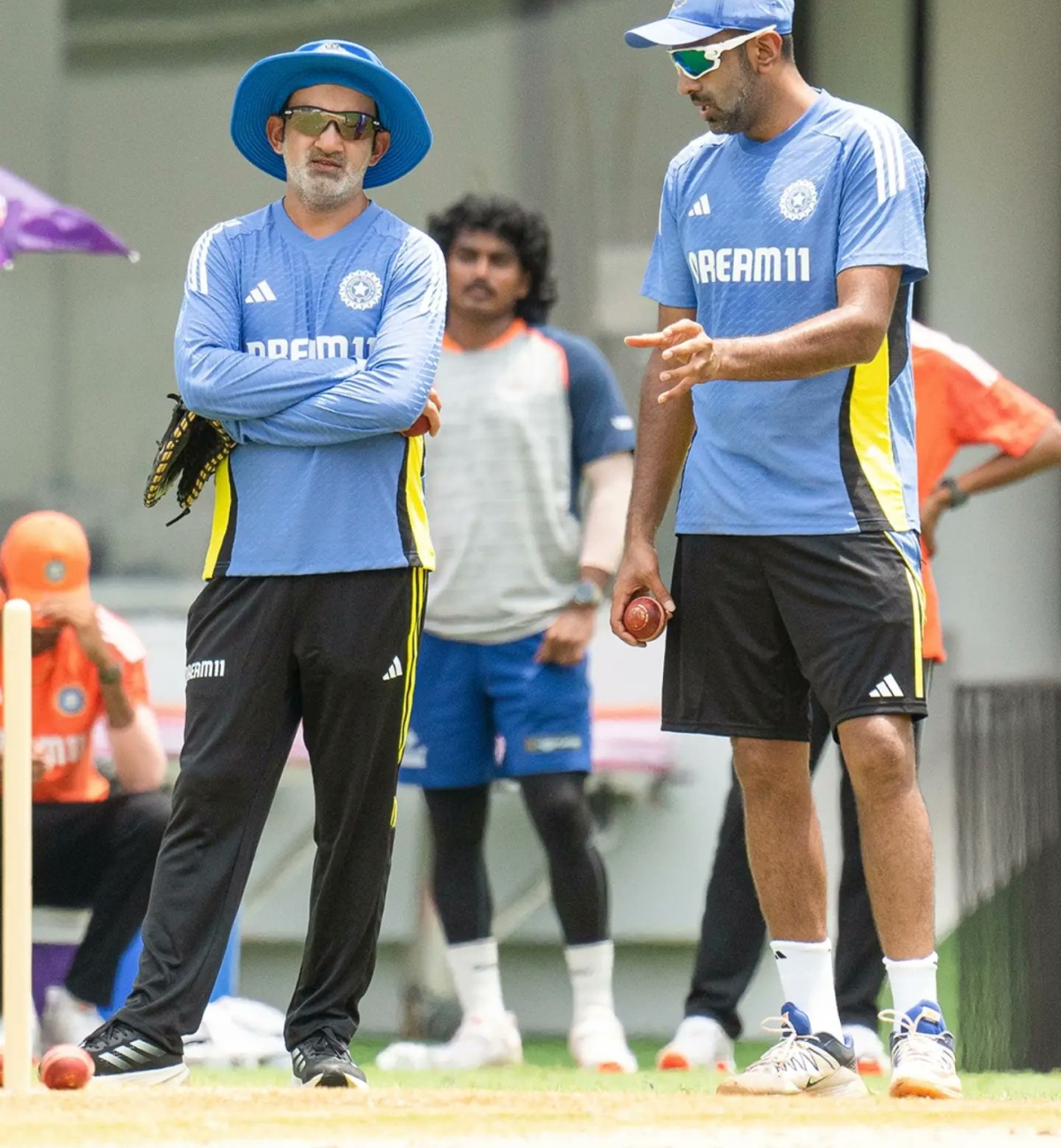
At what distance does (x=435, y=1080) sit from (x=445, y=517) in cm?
153

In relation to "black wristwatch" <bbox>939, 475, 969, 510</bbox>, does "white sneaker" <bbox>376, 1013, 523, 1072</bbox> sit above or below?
below

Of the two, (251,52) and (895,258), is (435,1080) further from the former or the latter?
(251,52)

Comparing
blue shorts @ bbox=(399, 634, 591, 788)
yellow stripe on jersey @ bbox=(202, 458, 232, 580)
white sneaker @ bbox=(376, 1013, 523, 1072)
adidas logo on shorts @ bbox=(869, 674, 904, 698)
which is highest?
yellow stripe on jersey @ bbox=(202, 458, 232, 580)

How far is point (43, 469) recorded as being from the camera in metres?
7.48

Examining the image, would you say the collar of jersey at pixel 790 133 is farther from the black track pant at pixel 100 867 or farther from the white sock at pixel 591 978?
the black track pant at pixel 100 867

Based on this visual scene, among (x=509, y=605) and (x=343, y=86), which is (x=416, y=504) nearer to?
(x=343, y=86)

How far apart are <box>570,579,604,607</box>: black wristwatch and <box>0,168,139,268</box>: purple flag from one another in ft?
5.31

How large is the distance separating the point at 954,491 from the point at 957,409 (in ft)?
0.72

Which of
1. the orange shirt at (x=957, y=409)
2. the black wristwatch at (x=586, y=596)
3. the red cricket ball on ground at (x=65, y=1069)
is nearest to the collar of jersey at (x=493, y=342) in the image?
the black wristwatch at (x=586, y=596)

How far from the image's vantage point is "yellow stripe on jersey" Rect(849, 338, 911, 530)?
4.39 meters

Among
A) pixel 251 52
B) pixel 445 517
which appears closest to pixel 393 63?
pixel 251 52

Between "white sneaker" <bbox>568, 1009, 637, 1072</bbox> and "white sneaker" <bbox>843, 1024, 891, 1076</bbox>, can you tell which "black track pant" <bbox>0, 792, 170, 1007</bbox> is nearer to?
"white sneaker" <bbox>568, 1009, 637, 1072</bbox>

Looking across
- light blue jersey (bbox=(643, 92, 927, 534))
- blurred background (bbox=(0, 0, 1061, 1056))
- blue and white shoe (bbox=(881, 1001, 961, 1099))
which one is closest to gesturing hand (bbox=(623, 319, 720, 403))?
light blue jersey (bbox=(643, 92, 927, 534))

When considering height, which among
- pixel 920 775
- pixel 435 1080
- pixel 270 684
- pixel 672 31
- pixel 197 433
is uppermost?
pixel 672 31
